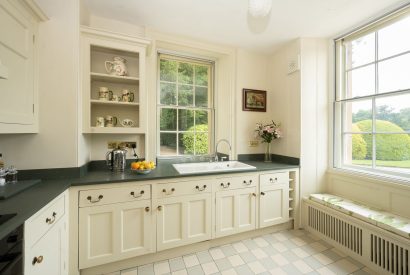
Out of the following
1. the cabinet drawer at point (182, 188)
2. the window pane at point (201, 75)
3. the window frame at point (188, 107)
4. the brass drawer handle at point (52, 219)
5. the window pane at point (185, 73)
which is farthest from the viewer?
the window pane at point (201, 75)

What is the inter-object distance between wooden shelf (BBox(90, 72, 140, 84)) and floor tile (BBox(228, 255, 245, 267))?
212 cm

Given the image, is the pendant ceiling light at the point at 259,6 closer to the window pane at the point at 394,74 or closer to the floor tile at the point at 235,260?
the window pane at the point at 394,74

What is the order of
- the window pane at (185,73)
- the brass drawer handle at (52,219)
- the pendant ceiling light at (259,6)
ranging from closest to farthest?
the brass drawer handle at (52,219) < the pendant ceiling light at (259,6) < the window pane at (185,73)

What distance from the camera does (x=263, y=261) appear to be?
1.81 metres

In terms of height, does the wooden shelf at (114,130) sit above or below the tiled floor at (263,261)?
above

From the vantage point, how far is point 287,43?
8.55 feet

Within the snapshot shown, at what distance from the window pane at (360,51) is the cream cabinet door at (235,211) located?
2025 mm

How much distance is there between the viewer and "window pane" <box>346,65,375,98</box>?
211 centimetres

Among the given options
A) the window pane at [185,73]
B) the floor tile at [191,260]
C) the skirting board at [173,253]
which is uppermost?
the window pane at [185,73]

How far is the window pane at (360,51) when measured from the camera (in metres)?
2.12

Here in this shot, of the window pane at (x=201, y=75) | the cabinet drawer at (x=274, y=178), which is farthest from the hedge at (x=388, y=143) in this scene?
the window pane at (x=201, y=75)

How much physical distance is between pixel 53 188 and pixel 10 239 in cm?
59

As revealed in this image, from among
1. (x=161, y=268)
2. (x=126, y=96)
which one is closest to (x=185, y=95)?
(x=126, y=96)

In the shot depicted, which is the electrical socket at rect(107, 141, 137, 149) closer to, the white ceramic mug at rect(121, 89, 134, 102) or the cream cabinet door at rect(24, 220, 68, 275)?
the white ceramic mug at rect(121, 89, 134, 102)
